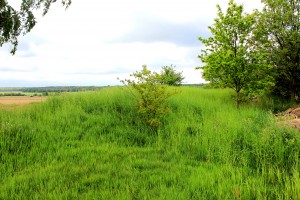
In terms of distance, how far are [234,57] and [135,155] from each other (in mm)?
9156

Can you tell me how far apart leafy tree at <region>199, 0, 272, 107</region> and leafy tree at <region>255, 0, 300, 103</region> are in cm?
240

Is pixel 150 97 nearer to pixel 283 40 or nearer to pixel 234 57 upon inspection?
pixel 234 57

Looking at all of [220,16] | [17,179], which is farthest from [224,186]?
[220,16]

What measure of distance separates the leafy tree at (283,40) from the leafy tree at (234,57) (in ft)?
7.87

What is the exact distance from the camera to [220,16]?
14977 millimetres

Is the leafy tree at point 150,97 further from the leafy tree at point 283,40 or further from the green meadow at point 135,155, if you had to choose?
the leafy tree at point 283,40

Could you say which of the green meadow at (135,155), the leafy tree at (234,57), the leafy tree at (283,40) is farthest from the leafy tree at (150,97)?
the leafy tree at (283,40)

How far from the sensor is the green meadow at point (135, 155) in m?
5.65

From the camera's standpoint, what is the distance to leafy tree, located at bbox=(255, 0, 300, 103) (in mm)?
16781

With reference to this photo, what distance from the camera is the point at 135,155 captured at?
7980 mm

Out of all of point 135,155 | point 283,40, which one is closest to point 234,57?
point 283,40

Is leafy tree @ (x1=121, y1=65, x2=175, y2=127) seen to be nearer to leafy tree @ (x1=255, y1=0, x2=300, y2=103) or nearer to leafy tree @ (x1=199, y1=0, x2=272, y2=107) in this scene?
leafy tree @ (x1=199, y1=0, x2=272, y2=107)

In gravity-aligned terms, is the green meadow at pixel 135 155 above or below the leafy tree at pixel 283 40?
below

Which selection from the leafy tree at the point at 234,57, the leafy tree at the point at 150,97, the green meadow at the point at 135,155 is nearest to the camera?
the green meadow at the point at 135,155
